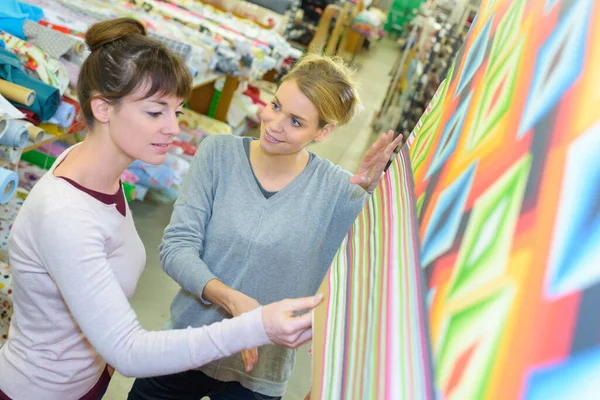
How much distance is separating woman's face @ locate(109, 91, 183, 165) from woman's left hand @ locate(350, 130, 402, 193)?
478 mm

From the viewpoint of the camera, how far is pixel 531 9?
572mm

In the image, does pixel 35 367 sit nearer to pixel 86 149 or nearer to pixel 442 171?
pixel 86 149

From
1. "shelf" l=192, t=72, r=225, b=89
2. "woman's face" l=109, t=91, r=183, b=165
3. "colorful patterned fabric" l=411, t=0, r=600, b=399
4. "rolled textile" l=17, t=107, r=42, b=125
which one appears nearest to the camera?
"colorful patterned fabric" l=411, t=0, r=600, b=399

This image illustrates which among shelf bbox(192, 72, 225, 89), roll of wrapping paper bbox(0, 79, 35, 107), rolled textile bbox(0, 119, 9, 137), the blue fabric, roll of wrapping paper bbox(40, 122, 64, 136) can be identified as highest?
the blue fabric

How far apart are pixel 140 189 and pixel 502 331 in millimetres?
3268

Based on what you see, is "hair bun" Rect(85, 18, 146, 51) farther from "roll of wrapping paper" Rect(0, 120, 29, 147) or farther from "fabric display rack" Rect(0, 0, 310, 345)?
"roll of wrapping paper" Rect(0, 120, 29, 147)

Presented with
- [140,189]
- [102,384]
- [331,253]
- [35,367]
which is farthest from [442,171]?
[140,189]

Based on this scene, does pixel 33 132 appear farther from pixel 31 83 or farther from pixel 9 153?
pixel 31 83

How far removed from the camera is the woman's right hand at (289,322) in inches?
34.4

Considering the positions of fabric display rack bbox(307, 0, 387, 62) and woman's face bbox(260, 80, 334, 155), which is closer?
woman's face bbox(260, 80, 334, 155)

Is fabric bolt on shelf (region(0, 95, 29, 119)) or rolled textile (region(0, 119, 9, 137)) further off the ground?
fabric bolt on shelf (region(0, 95, 29, 119))

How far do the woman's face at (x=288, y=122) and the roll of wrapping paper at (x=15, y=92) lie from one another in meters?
1.00

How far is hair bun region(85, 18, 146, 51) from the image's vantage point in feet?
3.79

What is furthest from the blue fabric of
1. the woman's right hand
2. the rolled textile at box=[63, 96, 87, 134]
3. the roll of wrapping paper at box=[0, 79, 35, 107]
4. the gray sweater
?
the woman's right hand
